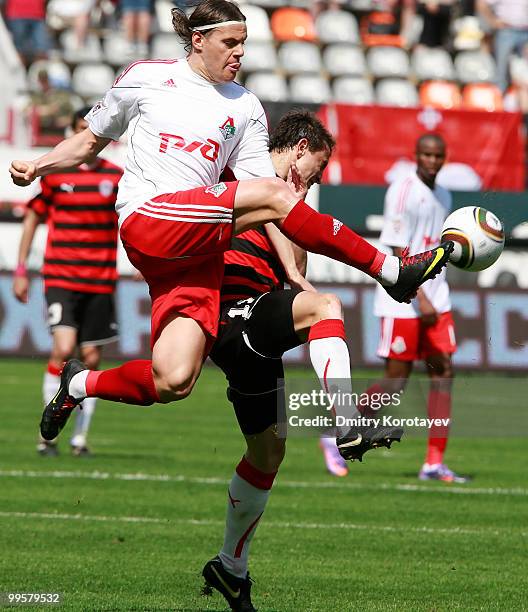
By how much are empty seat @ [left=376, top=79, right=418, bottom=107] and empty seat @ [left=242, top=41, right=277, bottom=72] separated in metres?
2.02

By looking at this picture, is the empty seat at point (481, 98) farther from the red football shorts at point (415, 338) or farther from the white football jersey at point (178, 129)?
the white football jersey at point (178, 129)

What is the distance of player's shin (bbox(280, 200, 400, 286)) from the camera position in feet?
18.6

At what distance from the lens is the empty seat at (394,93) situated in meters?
25.6

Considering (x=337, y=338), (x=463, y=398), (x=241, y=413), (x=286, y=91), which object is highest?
(x=286, y=91)

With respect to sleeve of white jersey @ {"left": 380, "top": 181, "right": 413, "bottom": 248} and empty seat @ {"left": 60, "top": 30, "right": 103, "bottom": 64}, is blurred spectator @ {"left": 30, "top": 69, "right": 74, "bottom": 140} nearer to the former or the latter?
empty seat @ {"left": 60, "top": 30, "right": 103, "bottom": 64}

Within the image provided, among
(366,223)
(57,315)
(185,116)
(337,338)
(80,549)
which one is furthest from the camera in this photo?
(366,223)

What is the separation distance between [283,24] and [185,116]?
21124mm

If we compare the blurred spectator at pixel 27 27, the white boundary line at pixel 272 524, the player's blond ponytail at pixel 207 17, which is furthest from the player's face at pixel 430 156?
the blurred spectator at pixel 27 27

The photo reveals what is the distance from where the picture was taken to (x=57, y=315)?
1143 centimetres

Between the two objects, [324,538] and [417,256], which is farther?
[324,538]

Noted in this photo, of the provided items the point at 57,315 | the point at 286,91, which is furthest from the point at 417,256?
the point at 286,91

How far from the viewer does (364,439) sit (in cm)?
555

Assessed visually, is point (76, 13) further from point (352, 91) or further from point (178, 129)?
point (178, 129)

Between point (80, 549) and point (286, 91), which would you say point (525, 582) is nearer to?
point (80, 549)
